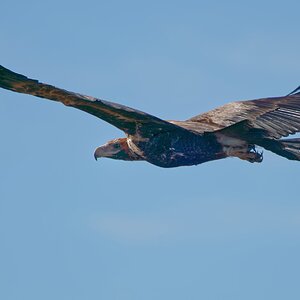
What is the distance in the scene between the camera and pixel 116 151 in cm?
2194

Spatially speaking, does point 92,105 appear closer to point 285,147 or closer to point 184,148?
point 184,148

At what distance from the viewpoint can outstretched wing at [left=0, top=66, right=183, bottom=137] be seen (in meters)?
20.2

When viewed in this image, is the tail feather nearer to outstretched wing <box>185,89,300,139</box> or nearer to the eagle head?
outstretched wing <box>185,89,300,139</box>

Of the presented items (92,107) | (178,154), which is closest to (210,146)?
(178,154)

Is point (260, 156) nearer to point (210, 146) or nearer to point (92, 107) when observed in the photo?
point (210, 146)

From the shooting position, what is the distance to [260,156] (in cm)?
2150

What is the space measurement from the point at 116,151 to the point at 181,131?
136cm

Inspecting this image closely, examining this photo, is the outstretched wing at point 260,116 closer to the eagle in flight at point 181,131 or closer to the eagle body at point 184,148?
the eagle in flight at point 181,131

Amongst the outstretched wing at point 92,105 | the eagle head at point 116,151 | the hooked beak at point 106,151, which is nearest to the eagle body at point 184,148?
the outstretched wing at point 92,105

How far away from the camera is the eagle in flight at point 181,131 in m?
20.4

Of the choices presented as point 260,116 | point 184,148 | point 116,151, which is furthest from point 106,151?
point 260,116

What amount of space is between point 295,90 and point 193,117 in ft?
5.47

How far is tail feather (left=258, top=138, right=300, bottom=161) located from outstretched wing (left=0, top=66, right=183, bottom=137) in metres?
1.34

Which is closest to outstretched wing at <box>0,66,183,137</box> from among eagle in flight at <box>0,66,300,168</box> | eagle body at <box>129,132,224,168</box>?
eagle in flight at <box>0,66,300,168</box>
